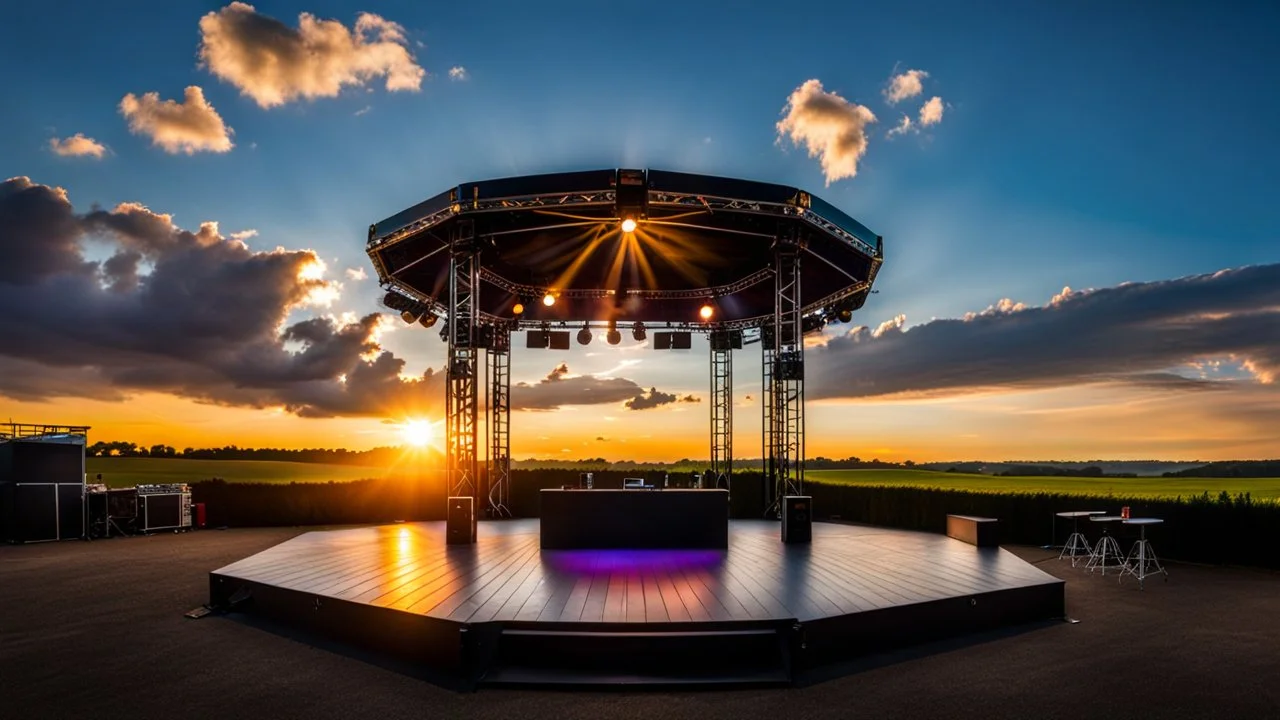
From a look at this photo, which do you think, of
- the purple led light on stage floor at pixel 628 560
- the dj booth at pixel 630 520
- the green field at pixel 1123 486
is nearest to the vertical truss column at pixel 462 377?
the dj booth at pixel 630 520

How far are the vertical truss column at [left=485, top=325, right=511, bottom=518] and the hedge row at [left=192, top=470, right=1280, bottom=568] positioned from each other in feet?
1.27

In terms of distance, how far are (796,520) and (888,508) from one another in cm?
697

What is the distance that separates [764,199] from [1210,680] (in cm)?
800

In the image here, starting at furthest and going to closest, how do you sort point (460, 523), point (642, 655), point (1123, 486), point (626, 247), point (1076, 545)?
point (1123, 486), point (626, 247), point (1076, 545), point (460, 523), point (642, 655)

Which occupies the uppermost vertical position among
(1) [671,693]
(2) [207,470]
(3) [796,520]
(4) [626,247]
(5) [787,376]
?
(4) [626,247]

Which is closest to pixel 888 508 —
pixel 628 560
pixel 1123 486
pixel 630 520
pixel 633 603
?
pixel 630 520

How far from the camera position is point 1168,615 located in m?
7.40

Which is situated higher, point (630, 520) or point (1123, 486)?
point (630, 520)

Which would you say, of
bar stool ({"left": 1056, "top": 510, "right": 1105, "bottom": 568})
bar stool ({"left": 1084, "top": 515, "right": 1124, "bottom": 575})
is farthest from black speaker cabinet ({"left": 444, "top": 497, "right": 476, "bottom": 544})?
bar stool ({"left": 1056, "top": 510, "right": 1105, "bottom": 568})

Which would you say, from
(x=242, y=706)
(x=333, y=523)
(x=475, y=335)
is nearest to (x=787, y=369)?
(x=475, y=335)

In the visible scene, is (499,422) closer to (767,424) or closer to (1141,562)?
(767,424)

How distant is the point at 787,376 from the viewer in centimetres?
1188

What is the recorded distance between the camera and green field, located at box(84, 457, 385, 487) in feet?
107

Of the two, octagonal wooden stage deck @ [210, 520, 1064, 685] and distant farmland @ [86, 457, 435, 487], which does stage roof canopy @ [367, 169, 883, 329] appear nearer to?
octagonal wooden stage deck @ [210, 520, 1064, 685]
